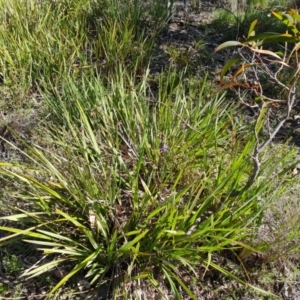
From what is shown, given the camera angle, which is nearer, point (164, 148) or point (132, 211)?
point (132, 211)

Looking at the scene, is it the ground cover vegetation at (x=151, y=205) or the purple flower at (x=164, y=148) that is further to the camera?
the purple flower at (x=164, y=148)

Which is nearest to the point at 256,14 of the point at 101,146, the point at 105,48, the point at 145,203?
the point at 105,48

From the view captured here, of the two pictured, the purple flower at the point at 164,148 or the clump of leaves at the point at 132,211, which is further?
the purple flower at the point at 164,148

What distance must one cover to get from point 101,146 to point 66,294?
776 millimetres

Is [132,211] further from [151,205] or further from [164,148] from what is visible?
[164,148]

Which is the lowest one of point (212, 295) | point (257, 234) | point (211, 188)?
point (212, 295)

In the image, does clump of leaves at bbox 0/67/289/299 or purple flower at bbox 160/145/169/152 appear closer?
clump of leaves at bbox 0/67/289/299

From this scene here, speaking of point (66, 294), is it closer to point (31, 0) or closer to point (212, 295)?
point (212, 295)

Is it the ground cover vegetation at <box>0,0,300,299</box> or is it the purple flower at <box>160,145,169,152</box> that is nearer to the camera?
the ground cover vegetation at <box>0,0,300,299</box>

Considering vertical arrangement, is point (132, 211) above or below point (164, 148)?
below

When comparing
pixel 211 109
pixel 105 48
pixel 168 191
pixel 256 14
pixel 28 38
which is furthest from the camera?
pixel 256 14

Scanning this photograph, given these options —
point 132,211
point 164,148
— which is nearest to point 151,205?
point 132,211

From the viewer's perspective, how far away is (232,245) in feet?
6.74

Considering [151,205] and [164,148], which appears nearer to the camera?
[151,205]
